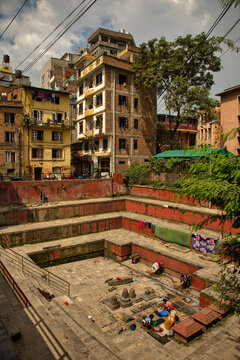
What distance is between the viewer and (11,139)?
2966 cm

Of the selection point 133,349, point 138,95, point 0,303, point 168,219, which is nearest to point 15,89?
point 138,95

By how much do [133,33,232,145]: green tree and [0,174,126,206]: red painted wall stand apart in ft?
35.0

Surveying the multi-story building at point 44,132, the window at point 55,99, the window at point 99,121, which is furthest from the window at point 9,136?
the window at point 99,121

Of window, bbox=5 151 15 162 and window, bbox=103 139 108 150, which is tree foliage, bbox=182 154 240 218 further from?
window, bbox=5 151 15 162

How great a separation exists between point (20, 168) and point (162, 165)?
56.3ft

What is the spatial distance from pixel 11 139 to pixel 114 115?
1283cm

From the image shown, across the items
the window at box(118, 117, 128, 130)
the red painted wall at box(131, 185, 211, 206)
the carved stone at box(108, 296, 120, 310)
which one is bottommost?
the carved stone at box(108, 296, 120, 310)

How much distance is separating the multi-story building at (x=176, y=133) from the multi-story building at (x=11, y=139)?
18403mm

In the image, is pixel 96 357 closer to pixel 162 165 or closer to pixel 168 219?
pixel 168 219

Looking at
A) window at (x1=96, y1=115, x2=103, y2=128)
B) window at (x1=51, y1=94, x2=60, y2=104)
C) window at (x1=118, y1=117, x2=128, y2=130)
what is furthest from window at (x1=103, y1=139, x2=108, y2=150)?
window at (x1=51, y1=94, x2=60, y2=104)

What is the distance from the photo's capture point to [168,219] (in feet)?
70.5

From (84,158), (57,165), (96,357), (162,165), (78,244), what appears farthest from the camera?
(84,158)

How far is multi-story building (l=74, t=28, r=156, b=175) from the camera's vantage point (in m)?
29.1

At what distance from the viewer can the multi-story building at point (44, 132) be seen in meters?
30.7
